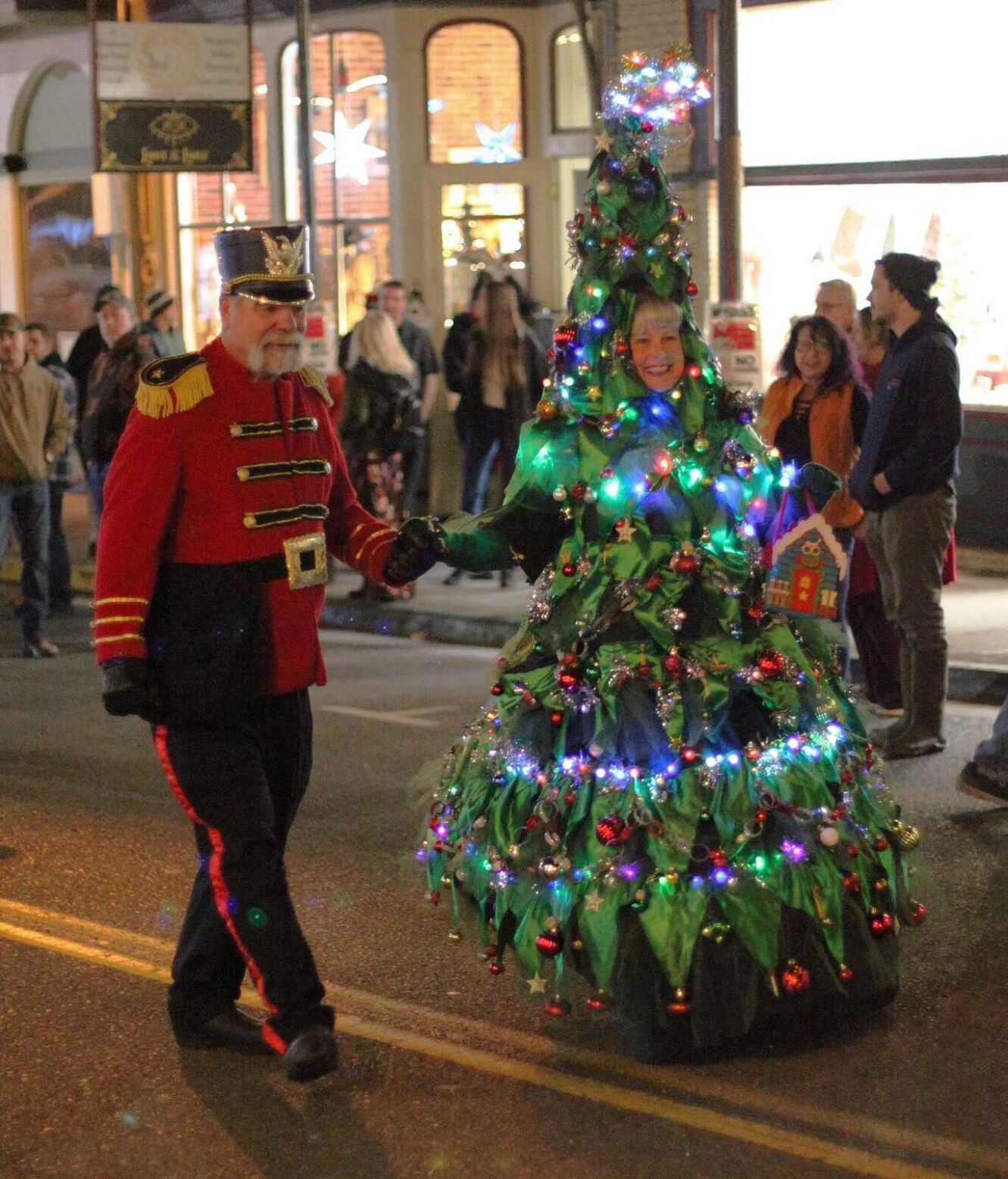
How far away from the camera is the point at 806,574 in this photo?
5.89m

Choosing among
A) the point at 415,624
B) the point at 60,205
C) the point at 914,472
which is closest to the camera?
the point at 914,472

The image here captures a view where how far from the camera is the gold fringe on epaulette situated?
4758mm

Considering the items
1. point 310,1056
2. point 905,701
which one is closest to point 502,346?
point 905,701

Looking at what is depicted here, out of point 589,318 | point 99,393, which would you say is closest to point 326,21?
point 99,393

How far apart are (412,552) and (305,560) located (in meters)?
0.38

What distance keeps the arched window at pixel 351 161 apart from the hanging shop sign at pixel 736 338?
716 centimetres

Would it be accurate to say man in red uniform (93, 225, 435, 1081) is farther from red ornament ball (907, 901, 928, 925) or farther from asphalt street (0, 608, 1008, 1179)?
red ornament ball (907, 901, 928, 925)

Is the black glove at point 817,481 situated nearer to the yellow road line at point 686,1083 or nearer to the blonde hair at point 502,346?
the yellow road line at point 686,1083

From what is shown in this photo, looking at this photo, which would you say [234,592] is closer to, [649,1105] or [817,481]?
[649,1105]

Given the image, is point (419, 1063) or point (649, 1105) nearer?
point (649, 1105)

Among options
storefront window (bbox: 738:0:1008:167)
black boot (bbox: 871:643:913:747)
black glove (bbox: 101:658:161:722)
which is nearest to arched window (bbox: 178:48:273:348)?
storefront window (bbox: 738:0:1008:167)

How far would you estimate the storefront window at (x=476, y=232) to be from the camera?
714 inches

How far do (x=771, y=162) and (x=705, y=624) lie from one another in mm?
10267

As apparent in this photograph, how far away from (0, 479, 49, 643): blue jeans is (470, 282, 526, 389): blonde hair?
128 inches
